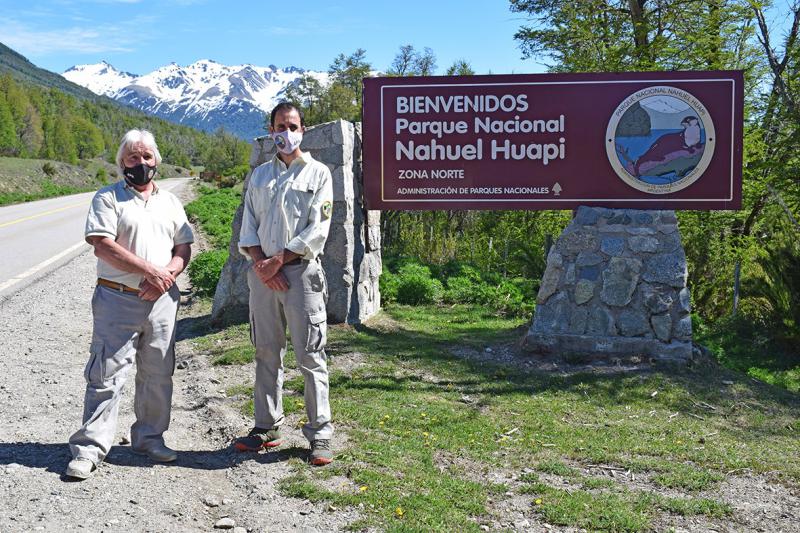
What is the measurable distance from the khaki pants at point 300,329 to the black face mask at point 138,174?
81 cm

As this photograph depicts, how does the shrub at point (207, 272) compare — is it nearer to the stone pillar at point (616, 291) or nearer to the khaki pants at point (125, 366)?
the stone pillar at point (616, 291)

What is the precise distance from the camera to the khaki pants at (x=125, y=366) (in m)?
4.09

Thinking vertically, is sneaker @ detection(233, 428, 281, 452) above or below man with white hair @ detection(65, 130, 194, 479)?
below

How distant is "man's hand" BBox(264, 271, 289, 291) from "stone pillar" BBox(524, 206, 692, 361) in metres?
3.84

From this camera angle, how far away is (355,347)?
7539 mm

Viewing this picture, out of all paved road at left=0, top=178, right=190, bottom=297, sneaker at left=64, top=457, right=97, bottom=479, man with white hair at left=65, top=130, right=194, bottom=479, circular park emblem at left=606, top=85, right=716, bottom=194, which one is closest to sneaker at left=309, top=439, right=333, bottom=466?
man with white hair at left=65, top=130, right=194, bottom=479

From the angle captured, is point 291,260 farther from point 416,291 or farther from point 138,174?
point 416,291

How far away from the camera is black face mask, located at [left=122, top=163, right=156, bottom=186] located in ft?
13.9

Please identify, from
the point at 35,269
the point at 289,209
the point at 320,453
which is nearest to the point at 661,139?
the point at 289,209

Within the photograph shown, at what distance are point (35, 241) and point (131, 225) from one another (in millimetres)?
13785

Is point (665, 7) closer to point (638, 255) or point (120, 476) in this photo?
point (638, 255)

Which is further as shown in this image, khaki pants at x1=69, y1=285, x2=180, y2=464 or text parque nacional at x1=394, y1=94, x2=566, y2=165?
text parque nacional at x1=394, y1=94, x2=566, y2=165

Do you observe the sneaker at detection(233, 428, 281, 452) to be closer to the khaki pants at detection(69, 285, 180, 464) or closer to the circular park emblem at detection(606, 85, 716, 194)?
the khaki pants at detection(69, 285, 180, 464)

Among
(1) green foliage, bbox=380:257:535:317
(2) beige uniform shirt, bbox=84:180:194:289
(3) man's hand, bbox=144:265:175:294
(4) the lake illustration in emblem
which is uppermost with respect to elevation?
(4) the lake illustration in emblem
